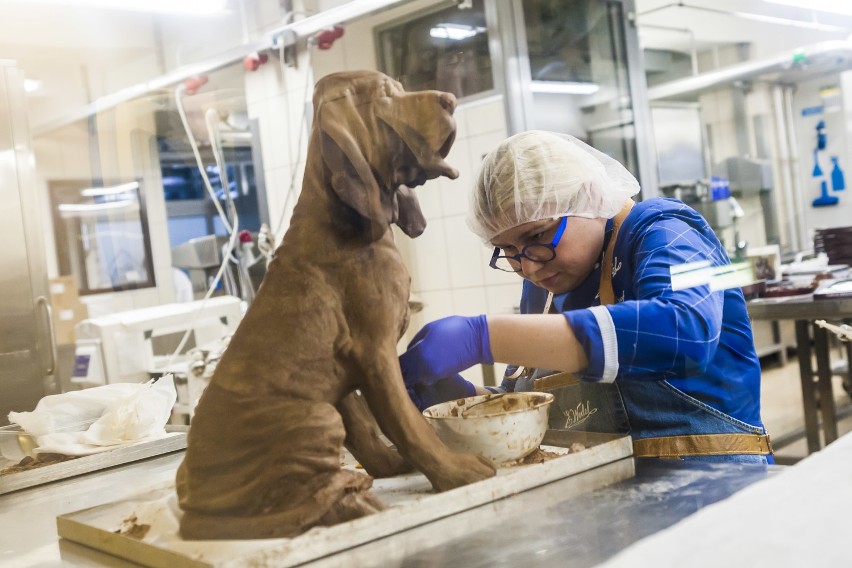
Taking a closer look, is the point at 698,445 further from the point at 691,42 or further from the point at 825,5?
the point at 691,42

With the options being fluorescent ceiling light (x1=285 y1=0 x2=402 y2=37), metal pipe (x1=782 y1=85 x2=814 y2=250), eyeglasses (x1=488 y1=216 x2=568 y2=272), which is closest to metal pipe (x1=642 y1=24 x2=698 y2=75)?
metal pipe (x1=782 y1=85 x2=814 y2=250)

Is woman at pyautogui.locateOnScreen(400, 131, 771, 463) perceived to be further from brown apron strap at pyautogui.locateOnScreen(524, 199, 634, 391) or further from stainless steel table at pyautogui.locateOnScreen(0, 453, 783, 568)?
stainless steel table at pyautogui.locateOnScreen(0, 453, 783, 568)

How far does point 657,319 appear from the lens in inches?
41.6

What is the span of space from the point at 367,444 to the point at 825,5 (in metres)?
0.99

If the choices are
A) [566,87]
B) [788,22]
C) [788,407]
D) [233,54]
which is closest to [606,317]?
[788,22]

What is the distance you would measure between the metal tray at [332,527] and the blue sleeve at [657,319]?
4.9 inches

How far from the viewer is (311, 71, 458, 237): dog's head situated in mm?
933

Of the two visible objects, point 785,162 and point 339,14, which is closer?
point 339,14

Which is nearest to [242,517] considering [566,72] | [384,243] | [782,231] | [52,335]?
[384,243]

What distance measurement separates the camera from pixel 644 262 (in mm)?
1127

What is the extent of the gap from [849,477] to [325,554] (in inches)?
21.2

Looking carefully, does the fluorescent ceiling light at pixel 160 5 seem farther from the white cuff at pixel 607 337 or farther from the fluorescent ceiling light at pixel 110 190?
the white cuff at pixel 607 337

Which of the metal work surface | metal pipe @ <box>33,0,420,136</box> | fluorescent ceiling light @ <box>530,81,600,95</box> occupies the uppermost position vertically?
metal pipe @ <box>33,0,420,136</box>

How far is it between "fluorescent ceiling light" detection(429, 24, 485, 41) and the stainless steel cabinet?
1484 mm
